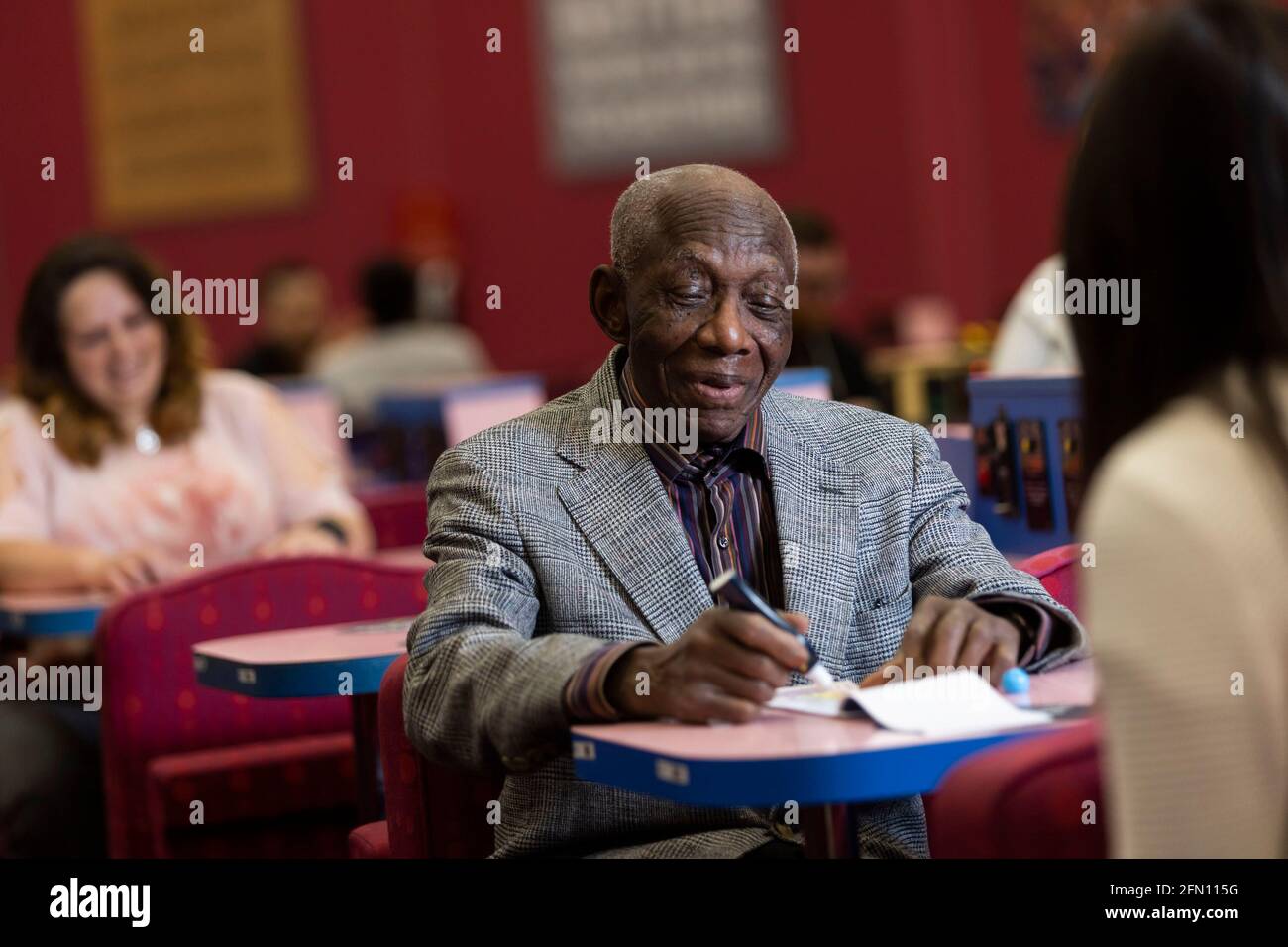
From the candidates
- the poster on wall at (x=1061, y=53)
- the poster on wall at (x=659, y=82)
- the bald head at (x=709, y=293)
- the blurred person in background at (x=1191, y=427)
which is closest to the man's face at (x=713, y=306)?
the bald head at (x=709, y=293)

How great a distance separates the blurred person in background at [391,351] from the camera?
8.24m

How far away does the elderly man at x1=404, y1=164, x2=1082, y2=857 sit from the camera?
2051mm

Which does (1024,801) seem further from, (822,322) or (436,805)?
(822,322)

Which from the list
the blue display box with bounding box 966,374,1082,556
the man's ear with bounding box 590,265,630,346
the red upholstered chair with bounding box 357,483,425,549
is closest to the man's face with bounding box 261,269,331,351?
the red upholstered chair with bounding box 357,483,425,549

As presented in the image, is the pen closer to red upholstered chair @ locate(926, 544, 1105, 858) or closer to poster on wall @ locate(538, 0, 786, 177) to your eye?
red upholstered chair @ locate(926, 544, 1105, 858)

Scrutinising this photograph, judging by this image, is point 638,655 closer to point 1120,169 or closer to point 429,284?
point 1120,169

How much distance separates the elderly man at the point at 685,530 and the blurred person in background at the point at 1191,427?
77cm

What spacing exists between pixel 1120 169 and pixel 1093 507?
22 cm

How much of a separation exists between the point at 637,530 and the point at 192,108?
10177mm

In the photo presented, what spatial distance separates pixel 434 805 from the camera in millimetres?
2439

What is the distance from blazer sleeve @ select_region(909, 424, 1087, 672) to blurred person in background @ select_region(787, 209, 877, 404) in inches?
153

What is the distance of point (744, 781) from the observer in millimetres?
1626
